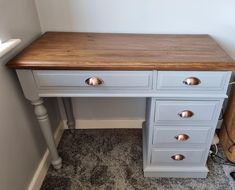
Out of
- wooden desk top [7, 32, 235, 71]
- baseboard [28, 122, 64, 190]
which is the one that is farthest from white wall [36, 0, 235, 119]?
baseboard [28, 122, 64, 190]

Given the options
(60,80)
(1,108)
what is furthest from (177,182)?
(1,108)

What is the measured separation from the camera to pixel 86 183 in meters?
1.36

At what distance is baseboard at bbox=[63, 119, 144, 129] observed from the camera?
1786mm

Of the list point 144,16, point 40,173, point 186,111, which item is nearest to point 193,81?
point 186,111

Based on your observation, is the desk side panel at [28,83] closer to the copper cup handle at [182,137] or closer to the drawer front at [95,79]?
the drawer front at [95,79]

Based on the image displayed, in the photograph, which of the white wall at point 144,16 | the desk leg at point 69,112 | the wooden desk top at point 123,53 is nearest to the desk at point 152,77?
the wooden desk top at point 123,53

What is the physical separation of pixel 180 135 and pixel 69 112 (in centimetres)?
90

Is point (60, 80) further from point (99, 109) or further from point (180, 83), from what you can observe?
point (99, 109)

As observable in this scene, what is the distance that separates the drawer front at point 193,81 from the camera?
1.00 m

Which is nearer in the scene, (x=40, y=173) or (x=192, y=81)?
(x=192, y=81)

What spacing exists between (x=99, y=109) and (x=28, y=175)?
0.72 metres

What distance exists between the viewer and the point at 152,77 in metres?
1.02

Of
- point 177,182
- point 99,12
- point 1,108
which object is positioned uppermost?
point 99,12

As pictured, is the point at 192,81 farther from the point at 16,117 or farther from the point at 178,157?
the point at 16,117
